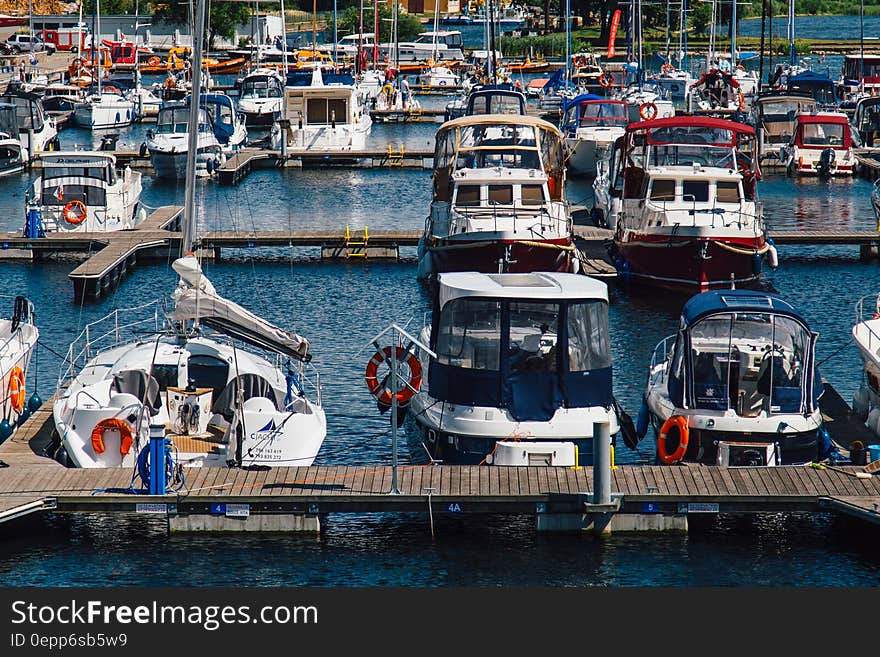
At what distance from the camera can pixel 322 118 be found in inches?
2741

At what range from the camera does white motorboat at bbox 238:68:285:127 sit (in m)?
81.2

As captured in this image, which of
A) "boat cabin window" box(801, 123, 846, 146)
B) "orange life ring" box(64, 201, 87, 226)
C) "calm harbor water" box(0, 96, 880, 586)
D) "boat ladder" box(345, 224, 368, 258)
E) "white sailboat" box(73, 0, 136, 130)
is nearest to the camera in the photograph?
"calm harbor water" box(0, 96, 880, 586)

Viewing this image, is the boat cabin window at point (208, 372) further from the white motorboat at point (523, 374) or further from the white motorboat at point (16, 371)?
the white motorboat at point (523, 374)

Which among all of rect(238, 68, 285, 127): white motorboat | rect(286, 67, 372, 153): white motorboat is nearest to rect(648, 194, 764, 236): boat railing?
rect(286, 67, 372, 153): white motorboat

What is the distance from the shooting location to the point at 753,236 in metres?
40.2

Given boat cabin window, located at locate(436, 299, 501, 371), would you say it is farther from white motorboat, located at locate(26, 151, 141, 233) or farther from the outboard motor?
the outboard motor

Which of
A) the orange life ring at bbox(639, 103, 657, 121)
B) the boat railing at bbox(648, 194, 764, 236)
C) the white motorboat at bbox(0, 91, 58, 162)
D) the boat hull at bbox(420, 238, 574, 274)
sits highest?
the orange life ring at bbox(639, 103, 657, 121)

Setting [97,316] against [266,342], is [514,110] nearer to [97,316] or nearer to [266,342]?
[97,316]

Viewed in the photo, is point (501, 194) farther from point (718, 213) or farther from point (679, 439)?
point (679, 439)

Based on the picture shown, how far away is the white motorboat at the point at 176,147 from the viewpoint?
6222cm

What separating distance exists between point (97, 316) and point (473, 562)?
778 inches

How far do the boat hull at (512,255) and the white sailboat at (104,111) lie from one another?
46.4 meters

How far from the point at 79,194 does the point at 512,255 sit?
16.7 meters

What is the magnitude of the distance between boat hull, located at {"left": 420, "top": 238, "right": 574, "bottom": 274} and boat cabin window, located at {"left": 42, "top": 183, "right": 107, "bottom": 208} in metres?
14.6
